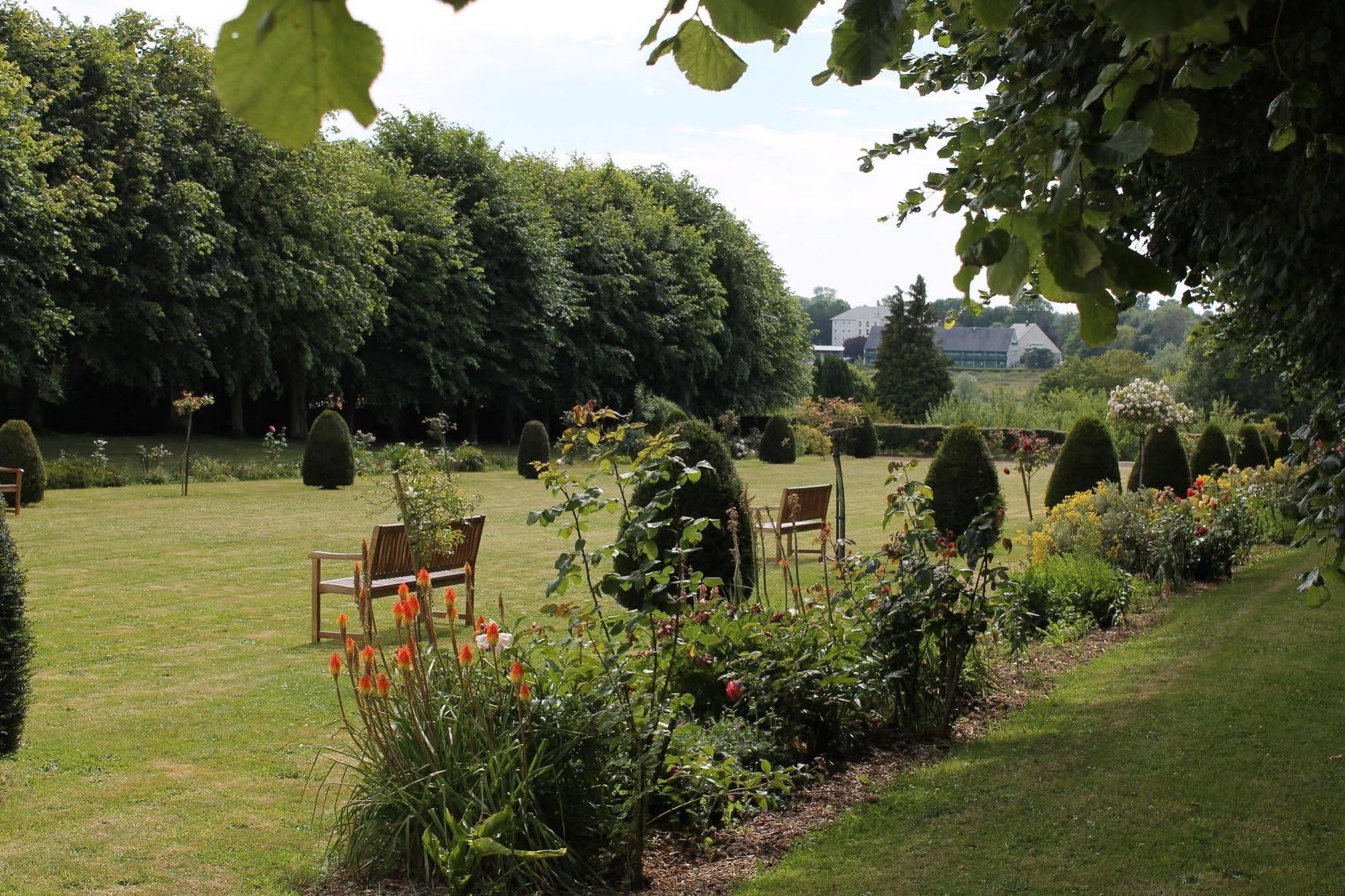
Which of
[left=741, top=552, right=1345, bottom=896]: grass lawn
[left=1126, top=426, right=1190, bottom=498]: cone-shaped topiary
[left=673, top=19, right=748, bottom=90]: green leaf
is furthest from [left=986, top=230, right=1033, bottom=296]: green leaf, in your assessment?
[left=1126, top=426, right=1190, bottom=498]: cone-shaped topiary

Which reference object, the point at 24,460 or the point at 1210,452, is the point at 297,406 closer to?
the point at 24,460

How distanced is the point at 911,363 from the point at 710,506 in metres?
44.6

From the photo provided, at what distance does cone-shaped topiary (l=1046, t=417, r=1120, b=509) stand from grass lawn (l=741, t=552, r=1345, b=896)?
873 cm

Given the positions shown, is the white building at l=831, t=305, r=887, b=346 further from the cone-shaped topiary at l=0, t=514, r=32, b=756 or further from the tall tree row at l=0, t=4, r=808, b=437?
the cone-shaped topiary at l=0, t=514, r=32, b=756

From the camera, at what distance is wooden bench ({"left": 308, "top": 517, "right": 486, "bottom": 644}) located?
8383mm

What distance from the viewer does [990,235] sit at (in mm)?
1671

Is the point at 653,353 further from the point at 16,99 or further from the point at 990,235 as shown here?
the point at 990,235

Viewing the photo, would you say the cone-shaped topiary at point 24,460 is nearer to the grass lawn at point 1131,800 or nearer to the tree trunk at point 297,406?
the tree trunk at point 297,406

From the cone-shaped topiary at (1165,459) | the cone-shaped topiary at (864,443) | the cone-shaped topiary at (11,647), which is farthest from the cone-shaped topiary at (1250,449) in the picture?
the cone-shaped topiary at (11,647)

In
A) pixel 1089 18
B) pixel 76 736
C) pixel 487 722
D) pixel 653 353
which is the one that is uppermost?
pixel 653 353

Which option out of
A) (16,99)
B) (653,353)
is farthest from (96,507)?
(653,353)

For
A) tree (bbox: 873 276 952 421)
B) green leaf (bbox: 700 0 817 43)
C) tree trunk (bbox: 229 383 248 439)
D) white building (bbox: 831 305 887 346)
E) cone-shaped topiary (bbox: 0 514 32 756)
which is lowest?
cone-shaped topiary (bbox: 0 514 32 756)

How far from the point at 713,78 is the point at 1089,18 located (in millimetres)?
2396

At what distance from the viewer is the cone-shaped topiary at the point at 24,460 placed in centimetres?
1802
